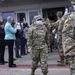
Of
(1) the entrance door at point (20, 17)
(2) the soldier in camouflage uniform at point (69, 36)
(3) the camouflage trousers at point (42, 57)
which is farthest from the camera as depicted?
(1) the entrance door at point (20, 17)

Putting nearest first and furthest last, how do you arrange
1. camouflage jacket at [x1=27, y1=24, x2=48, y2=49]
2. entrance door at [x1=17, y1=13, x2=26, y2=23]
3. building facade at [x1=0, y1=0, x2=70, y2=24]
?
camouflage jacket at [x1=27, y1=24, x2=48, y2=49] < building facade at [x1=0, y1=0, x2=70, y2=24] < entrance door at [x1=17, y1=13, x2=26, y2=23]

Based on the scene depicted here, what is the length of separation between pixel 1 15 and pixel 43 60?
11881 mm

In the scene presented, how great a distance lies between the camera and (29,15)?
1952 centimetres

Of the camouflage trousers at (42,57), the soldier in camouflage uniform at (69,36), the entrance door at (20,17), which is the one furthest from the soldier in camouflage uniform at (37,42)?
the entrance door at (20,17)

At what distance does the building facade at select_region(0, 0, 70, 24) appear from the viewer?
19.1 meters

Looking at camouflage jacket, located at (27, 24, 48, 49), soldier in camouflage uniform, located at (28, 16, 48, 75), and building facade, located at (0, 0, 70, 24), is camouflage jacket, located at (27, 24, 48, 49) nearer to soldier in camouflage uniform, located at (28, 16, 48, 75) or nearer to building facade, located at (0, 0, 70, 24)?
soldier in camouflage uniform, located at (28, 16, 48, 75)

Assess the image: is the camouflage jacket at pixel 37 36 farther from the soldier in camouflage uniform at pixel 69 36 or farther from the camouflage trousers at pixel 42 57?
the soldier in camouflage uniform at pixel 69 36

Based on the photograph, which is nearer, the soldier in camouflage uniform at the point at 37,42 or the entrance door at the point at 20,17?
the soldier in camouflage uniform at the point at 37,42

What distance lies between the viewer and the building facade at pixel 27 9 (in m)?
19.1

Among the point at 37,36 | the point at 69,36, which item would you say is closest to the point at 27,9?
the point at 37,36

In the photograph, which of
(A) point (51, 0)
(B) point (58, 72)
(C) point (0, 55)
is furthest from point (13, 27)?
(A) point (51, 0)

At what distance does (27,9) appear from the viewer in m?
19.4

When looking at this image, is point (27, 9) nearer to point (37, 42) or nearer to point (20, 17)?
point (20, 17)

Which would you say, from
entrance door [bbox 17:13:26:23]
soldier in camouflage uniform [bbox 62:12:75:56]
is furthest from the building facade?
soldier in camouflage uniform [bbox 62:12:75:56]
